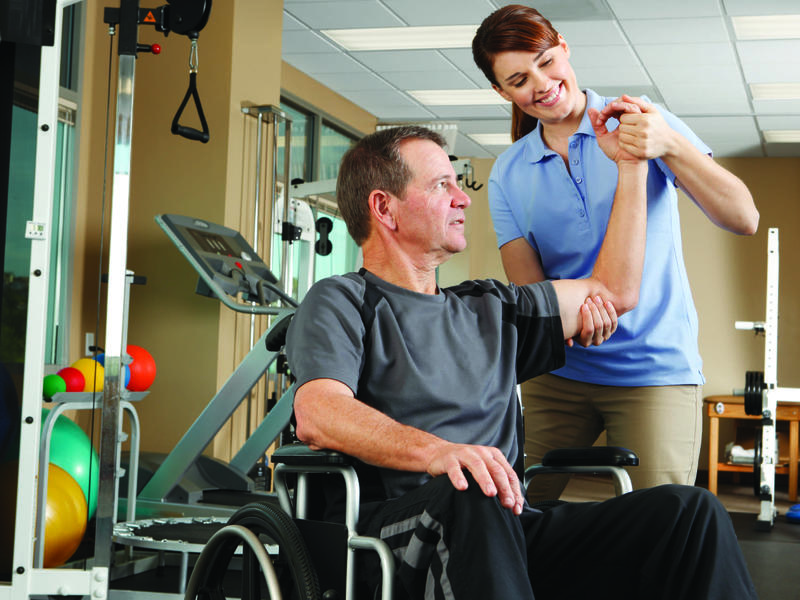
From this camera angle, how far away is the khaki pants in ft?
5.72

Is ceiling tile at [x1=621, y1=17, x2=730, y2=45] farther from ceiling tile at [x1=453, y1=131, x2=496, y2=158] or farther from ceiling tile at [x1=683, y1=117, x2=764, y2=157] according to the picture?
ceiling tile at [x1=453, y1=131, x2=496, y2=158]

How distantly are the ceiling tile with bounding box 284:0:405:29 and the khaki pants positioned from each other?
12.6 feet

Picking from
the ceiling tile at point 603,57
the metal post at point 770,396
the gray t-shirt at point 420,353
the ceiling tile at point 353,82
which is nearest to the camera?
the gray t-shirt at point 420,353

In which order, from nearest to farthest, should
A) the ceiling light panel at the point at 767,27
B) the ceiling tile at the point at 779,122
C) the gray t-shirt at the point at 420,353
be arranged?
1. the gray t-shirt at the point at 420,353
2. the ceiling light panel at the point at 767,27
3. the ceiling tile at the point at 779,122

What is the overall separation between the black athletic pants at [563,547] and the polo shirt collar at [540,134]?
0.74 meters

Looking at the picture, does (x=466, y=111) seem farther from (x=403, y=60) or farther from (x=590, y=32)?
(x=590, y=32)

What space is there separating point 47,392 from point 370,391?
198 cm

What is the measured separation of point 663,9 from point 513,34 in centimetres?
377

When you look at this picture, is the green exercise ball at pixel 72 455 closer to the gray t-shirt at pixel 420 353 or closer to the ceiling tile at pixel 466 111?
the gray t-shirt at pixel 420 353

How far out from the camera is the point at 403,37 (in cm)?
581

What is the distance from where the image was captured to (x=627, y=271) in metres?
1.61

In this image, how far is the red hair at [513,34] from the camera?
1.67 metres

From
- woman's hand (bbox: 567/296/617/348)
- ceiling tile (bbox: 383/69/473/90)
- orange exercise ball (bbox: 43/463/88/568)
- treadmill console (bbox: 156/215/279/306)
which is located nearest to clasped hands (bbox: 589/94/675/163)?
woman's hand (bbox: 567/296/617/348)

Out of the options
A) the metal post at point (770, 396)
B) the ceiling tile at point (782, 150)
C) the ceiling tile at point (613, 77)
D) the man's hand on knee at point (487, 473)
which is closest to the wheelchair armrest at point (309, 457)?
the man's hand on knee at point (487, 473)
